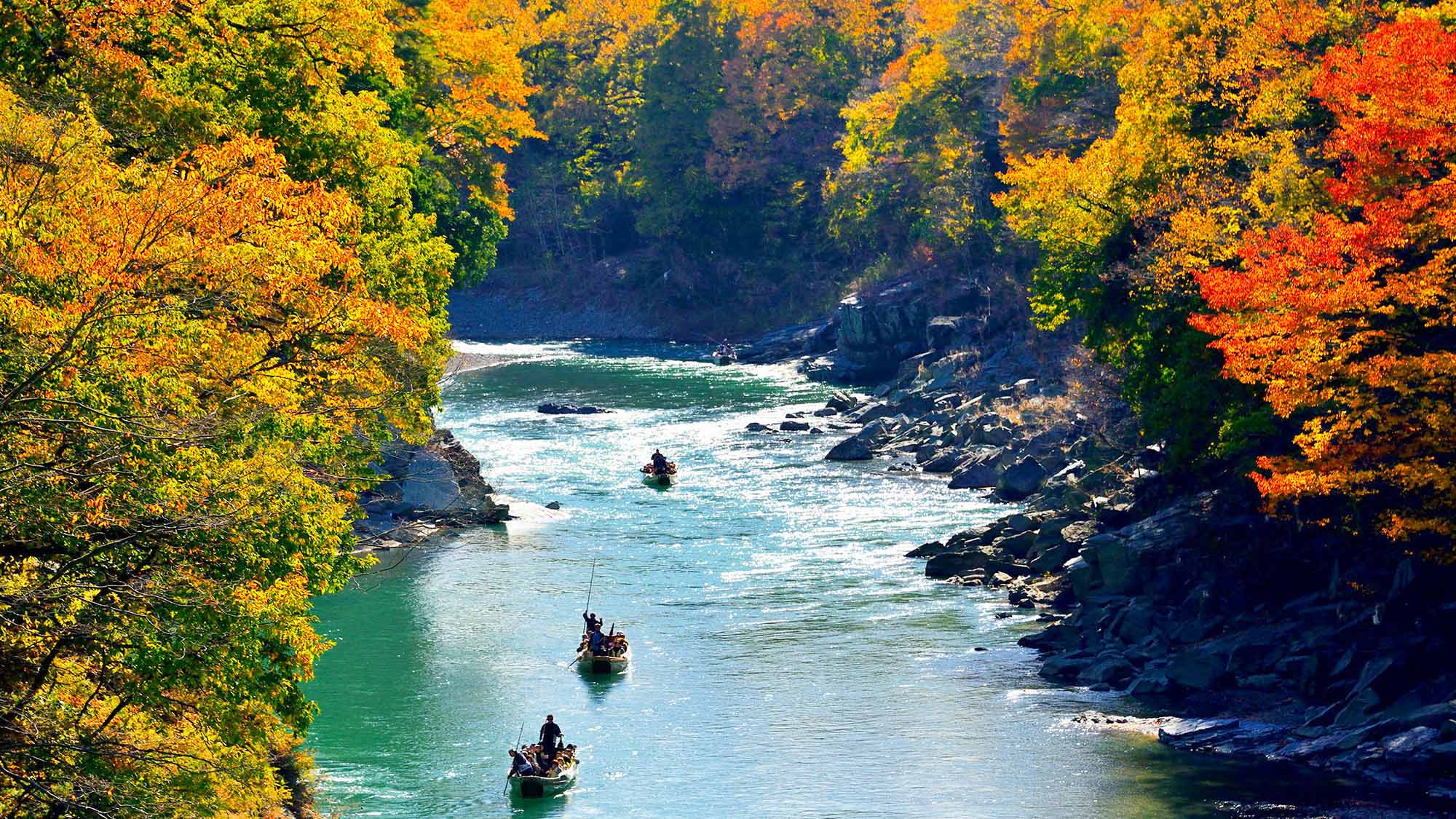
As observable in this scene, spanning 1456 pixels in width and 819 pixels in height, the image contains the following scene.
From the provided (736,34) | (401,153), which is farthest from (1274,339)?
(736,34)

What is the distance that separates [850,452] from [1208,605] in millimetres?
27400

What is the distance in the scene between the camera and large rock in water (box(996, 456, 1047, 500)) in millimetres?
53969

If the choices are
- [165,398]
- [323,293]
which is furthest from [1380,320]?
[165,398]

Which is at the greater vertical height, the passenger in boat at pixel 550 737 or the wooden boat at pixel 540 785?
the passenger in boat at pixel 550 737

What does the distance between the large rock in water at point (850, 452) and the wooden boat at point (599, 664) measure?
27.0 m

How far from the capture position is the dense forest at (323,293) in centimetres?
1509

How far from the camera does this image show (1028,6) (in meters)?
85.8

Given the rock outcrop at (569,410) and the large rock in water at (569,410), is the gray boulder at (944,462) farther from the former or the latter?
the large rock in water at (569,410)

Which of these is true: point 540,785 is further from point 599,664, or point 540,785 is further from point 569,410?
point 569,410

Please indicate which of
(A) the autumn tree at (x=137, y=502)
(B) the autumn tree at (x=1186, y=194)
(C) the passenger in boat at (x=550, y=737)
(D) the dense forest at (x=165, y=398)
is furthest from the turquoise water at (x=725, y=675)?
(A) the autumn tree at (x=137, y=502)

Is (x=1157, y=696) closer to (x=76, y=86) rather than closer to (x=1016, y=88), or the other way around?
(x=76, y=86)

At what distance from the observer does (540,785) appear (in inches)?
1150

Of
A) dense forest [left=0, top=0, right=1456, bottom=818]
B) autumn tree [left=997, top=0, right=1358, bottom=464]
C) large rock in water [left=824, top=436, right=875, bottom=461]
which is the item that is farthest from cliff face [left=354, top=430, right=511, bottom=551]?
autumn tree [left=997, top=0, right=1358, bottom=464]

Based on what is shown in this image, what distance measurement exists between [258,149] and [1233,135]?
27.0 m
